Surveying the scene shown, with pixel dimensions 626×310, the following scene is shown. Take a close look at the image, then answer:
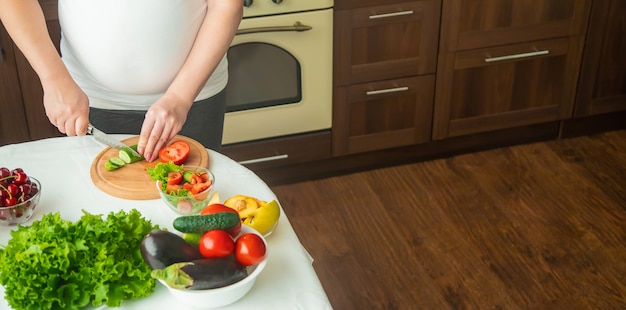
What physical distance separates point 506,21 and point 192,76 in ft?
4.98

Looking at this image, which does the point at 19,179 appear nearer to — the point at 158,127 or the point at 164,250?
the point at 158,127

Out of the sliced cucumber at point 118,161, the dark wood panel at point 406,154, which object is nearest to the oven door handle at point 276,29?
the dark wood panel at point 406,154

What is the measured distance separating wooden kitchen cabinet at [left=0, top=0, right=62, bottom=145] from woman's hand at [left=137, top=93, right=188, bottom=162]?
995mm

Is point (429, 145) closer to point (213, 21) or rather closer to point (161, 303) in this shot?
point (213, 21)

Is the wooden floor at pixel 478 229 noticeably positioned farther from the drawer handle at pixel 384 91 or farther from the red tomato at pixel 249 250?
the red tomato at pixel 249 250

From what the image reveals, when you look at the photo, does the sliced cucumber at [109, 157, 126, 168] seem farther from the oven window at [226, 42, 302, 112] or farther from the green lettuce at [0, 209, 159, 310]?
the oven window at [226, 42, 302, 112]

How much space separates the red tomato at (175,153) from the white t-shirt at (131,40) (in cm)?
18

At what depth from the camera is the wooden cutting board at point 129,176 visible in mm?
1341

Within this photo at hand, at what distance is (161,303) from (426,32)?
175 centimetres

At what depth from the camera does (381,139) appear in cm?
277

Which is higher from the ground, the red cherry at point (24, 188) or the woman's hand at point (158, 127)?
the woman's hand at point (158, 127)

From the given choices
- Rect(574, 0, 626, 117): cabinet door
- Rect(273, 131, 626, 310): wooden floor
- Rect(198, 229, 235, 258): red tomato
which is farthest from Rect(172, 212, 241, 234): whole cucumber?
Rect(574, 0, 626, 117): cabinet door

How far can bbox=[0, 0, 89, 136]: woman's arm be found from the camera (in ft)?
4.58

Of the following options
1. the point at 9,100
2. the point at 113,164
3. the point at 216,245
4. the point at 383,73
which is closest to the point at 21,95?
the point at 9,100
